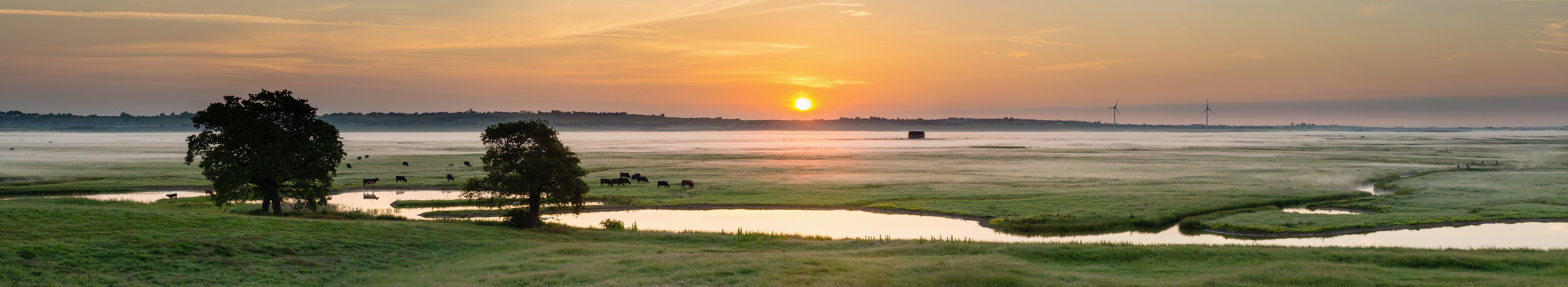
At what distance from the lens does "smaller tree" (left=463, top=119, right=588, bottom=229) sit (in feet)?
121

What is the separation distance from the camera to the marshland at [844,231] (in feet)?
72.1

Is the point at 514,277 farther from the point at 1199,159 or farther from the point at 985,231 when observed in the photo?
the point at 1199,159

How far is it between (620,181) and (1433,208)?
57626 millimetres

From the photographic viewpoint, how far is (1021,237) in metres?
38.9

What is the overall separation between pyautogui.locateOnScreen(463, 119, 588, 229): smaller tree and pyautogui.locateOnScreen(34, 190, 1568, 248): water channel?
2839mm

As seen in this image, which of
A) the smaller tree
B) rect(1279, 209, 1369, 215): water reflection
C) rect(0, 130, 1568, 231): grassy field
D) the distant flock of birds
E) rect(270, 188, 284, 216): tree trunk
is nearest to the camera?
the smaller tree

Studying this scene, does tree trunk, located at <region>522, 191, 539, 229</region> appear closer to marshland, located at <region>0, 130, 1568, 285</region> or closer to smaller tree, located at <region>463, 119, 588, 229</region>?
smaller tree, located at <region>463, 119, 588, 229</region>

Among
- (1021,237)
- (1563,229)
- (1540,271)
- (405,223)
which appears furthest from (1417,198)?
(405,223)

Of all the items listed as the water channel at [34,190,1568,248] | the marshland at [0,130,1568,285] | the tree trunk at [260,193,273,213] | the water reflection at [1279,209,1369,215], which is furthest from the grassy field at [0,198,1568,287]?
the water reflection at [1279,209,1369,215]

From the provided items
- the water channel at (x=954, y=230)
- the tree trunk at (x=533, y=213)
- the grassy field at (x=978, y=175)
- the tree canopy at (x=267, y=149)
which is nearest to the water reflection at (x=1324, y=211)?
the water channel at (x=954, y=230)

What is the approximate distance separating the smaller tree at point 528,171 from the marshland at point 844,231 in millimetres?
1656

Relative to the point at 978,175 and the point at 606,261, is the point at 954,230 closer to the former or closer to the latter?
the point at 606,261

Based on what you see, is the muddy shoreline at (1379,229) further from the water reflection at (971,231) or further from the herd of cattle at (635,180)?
the herd of cattle at (635,180)

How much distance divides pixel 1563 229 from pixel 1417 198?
13.7 meters
